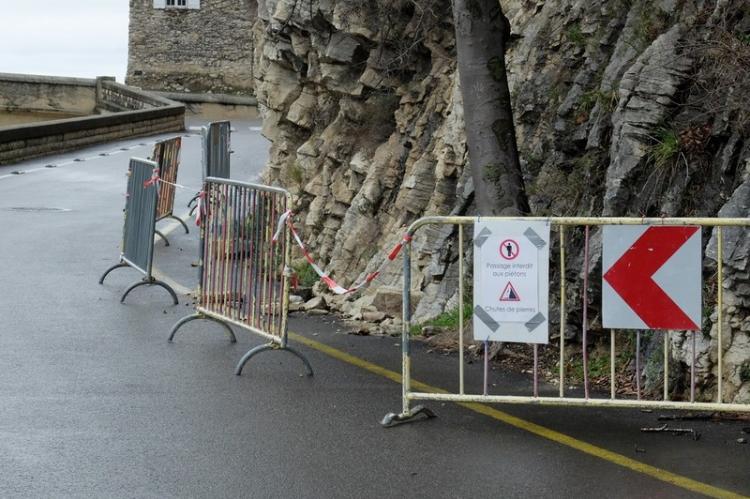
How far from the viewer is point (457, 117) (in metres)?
14.3

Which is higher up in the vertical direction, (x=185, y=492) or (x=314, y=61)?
(x=314, y=61)

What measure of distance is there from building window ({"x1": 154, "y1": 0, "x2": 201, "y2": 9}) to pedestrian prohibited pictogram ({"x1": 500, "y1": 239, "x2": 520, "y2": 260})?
60.3m

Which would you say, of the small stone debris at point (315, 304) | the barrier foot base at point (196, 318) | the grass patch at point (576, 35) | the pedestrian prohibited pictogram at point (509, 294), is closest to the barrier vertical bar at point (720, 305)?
the pedestrian prohibited pictogram at point (509, 294)

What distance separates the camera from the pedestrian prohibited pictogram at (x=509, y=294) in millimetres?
8609

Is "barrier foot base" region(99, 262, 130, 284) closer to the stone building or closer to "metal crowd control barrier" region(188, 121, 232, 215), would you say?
"metal crowd control barrier" region(188, 121, 232, 215)

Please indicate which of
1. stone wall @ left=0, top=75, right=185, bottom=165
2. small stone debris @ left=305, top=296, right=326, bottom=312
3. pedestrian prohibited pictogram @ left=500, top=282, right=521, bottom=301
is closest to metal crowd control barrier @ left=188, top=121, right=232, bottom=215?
small stone debris @ left=305, top=296, right=326, bottom=312

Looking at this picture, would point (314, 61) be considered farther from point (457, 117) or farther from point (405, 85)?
point (457, 117)

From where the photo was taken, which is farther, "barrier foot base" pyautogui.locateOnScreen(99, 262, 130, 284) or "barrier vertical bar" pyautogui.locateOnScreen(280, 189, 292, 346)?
"barrier foot base" pyautogui.locateOnScreen(99, 262, 130, 284)

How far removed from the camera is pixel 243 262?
11.4 m

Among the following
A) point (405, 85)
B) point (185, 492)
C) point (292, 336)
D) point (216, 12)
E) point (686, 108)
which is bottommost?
point (185, 492)

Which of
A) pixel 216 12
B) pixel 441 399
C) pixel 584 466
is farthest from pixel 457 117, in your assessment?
pixel 216 12

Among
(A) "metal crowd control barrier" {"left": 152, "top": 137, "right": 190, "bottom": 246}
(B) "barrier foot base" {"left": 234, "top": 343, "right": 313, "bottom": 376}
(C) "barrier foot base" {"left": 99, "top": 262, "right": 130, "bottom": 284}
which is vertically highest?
(A) "metal crowd control barrier" {"left": 152, "top": 137, "right": 190, "bottom": 246}

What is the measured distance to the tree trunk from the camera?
11.1 metres

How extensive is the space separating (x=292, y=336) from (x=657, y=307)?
455 cm
